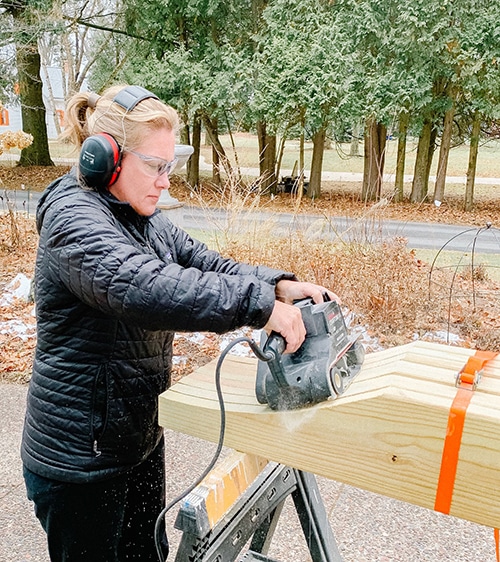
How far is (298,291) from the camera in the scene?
1.69 meters

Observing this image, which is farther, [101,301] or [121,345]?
[121,345]

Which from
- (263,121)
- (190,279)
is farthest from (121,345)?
(263,121)

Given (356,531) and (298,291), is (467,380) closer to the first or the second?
(298,291)

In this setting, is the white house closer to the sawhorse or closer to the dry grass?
the dry grass

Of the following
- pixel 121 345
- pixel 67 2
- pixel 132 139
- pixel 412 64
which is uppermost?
pixel 67 2

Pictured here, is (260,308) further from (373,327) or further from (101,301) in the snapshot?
(373,327)

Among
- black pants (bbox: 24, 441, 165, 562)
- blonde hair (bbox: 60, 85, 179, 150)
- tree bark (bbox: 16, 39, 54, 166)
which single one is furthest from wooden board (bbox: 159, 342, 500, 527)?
tree bark (bbox: 16, 39, 54, 166)

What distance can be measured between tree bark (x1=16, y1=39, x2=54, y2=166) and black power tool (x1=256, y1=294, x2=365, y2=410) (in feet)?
62.9

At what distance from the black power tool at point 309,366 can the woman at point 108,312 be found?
0.16ft

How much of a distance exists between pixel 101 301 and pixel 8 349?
4056 mm

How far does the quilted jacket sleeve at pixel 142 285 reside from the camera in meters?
1.32

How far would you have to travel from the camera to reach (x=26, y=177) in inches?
784

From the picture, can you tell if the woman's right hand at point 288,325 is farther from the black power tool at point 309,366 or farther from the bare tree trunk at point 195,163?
the bare tree trunk at point 195,163

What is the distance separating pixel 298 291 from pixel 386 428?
1.78 feet
